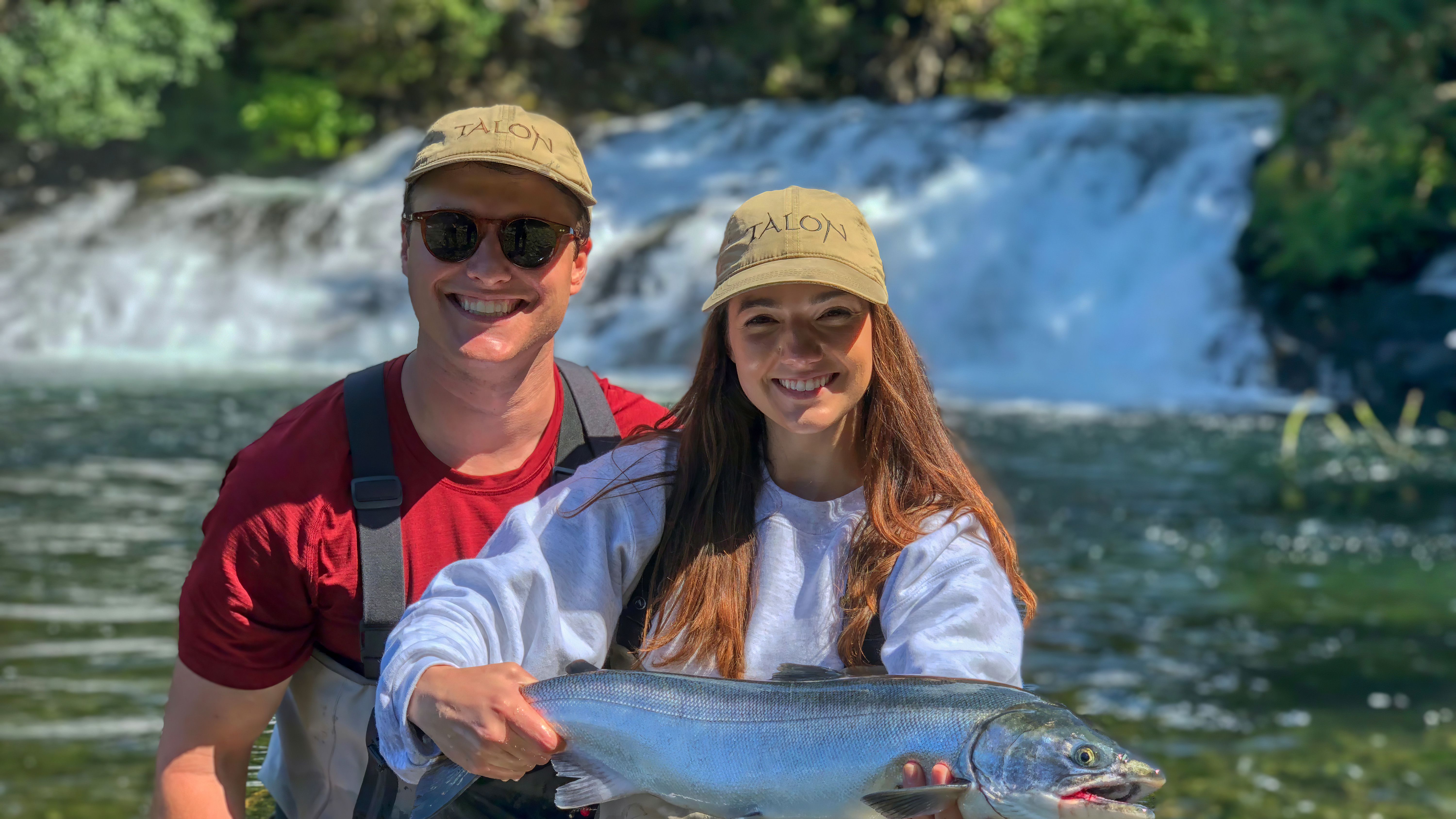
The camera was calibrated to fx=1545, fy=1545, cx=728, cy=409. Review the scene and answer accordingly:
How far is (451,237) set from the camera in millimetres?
2881

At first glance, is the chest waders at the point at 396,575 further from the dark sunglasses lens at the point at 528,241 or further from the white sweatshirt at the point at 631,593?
the dark sunglasses lens at the point at 528,241

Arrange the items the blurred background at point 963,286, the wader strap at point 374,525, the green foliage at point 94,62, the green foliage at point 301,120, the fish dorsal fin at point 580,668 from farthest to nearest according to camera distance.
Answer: the green foliage at point 301,120 → the green foliage at point 94,62 → the blurred background at point 963,286 → the wader strap at point 374,525 → the fish dorsal fin at point 580,668

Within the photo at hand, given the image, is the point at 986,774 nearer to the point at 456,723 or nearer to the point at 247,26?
the point at 456,723

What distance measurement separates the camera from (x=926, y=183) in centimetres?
1925

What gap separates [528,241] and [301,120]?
869 inches

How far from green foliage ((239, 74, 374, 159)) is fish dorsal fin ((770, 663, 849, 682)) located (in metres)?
22.4

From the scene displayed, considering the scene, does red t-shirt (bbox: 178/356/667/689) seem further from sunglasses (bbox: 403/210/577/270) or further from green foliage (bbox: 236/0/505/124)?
green foliage (bbox: 236/0/505/124)

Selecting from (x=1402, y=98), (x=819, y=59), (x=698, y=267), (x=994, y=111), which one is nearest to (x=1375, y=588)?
(x=1402, y=98)

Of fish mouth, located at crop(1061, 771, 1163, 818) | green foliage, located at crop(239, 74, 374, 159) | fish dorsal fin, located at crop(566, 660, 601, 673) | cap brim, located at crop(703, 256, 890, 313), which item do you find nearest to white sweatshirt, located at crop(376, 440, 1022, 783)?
fish dorsal fin, located at crop(566, 660, 601, 673)

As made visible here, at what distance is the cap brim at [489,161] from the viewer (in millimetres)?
2787

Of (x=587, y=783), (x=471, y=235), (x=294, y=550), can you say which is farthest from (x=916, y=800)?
(x=471, y=235)

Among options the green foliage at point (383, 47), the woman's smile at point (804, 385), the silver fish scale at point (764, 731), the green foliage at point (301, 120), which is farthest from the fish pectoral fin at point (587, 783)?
the green foliage at point (383, 47)

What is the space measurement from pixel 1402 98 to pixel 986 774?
554 inches

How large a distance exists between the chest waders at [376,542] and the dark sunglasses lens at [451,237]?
0.27 meters
